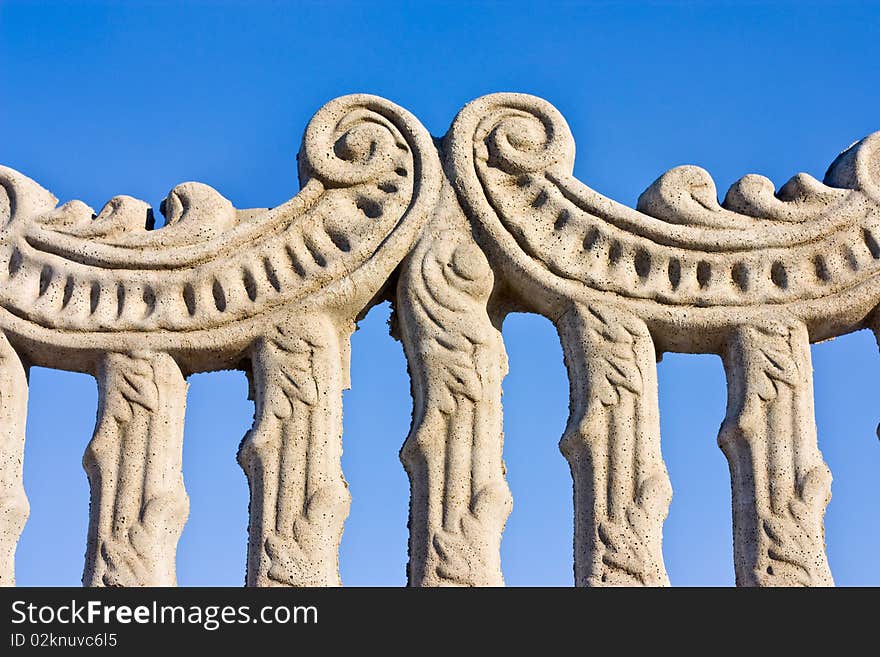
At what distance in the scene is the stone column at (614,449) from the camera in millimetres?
7039

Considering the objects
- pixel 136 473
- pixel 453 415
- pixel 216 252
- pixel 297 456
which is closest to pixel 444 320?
pixel 453 415

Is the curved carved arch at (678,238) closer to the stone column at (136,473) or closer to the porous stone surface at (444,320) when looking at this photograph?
the porous stone surface at (444,320)

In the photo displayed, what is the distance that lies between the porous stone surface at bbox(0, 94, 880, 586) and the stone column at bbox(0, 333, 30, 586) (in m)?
0.01

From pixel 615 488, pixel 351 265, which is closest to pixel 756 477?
pixel 615 488

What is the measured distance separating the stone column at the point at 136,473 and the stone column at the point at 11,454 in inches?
10.7

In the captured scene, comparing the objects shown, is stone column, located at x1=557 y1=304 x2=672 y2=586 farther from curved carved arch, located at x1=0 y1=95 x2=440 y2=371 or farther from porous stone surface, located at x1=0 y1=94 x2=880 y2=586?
curved carved arch, located at x1=0 y1=95 x2=440 y2=371

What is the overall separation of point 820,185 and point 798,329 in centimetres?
65

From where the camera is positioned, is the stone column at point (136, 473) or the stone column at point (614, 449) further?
the stone column at point (136, 473)

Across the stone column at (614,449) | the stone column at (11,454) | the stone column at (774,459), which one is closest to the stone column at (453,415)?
the stone column at (614,449)

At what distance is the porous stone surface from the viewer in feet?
23.4

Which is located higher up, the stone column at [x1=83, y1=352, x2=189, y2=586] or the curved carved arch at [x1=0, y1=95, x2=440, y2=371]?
the curved carved arch at [x1=0, y1=95, x2=440, y2=371]

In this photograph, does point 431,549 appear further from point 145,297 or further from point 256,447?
point 145,297

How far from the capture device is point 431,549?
707cm

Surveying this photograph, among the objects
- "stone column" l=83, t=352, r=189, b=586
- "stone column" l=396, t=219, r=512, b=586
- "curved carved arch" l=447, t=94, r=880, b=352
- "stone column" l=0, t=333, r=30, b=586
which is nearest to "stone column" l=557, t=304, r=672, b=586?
"curved carved arch" l=447, t=94, r=880, b=352
